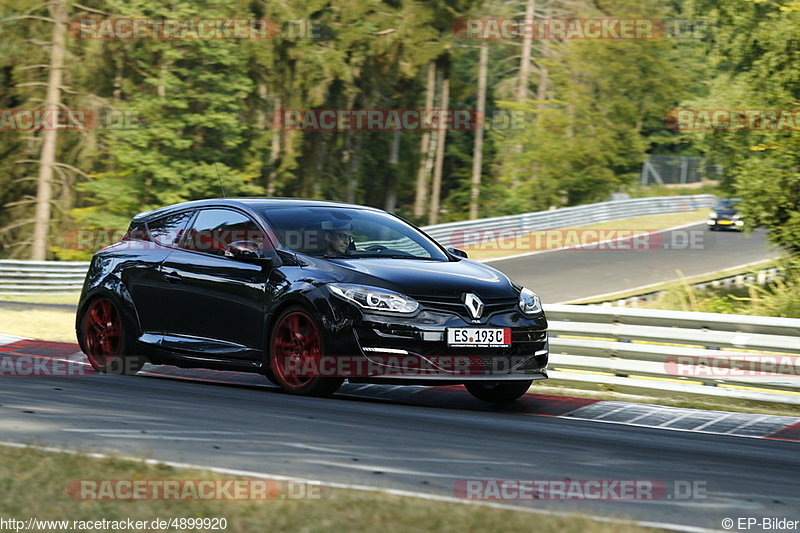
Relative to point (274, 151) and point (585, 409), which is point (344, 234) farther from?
point (274, 151)

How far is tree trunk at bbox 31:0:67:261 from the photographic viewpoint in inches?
1709

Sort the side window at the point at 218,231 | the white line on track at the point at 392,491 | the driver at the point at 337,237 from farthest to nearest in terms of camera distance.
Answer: the side window at the point at 218,231 < the driver at the point at 337,237 < the white line on track at the point at 392,491

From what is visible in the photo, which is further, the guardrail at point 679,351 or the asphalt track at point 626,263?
the asphalt track at point 626,263

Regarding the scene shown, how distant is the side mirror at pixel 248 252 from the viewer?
9.36 metres

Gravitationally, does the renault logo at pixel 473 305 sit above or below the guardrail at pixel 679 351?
above

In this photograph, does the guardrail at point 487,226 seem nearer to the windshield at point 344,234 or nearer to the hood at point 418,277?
the windshield at point 344,234

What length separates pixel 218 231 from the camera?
10.0 metres

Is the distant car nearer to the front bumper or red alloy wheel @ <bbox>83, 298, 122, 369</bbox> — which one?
red alloy wheel @ <bbox>83, 298, 122, 369</bbox>

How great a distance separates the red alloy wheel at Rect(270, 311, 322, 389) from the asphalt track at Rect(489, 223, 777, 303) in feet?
55.7

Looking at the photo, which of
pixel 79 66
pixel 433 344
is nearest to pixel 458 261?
pixel 433 344

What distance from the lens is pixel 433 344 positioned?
8.52 metres

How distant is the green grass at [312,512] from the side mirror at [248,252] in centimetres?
403

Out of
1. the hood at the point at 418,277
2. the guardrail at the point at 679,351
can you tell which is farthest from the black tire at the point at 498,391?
the guardrail at the point at 679,351

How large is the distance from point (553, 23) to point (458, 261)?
1938 inches
